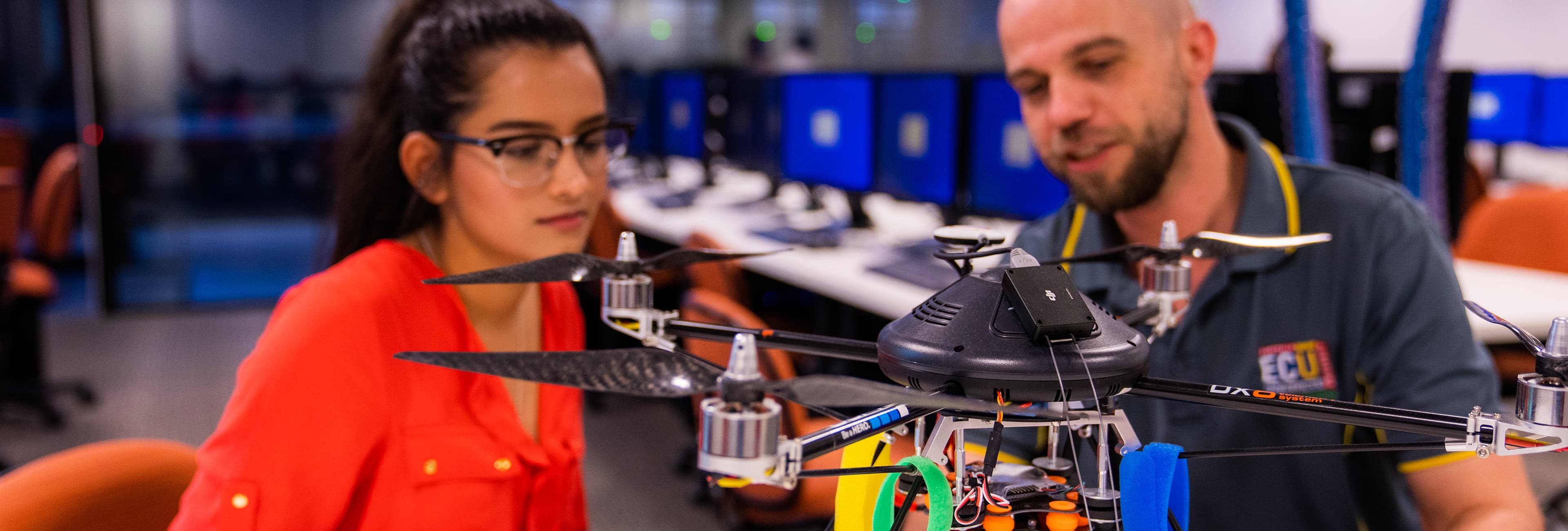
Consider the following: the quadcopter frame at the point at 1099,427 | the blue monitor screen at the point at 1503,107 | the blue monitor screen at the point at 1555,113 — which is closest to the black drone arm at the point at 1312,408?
the quadcopter frame at the point at 1099,427

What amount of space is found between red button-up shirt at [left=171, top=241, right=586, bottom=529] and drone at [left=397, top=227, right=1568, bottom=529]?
0.42 meters

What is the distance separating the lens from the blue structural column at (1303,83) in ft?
6.98

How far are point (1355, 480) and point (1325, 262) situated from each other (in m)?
0.26

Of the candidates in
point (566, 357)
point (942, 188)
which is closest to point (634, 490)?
point (942, 188)

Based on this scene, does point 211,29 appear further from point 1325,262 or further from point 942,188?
point 1325,262

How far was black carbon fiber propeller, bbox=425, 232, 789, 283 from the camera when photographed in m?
0.67

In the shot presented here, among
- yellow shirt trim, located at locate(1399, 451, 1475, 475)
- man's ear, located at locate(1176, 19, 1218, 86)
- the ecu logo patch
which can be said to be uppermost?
man's ear, located at locate(1176, 19, 1218, 86)

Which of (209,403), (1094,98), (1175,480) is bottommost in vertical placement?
(209,403)

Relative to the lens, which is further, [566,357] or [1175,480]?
[1175,480]

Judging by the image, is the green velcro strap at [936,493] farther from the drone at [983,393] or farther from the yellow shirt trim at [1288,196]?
the yellow shirt trim at [1288,196]

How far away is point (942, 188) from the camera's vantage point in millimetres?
3164

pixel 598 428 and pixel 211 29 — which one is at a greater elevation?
pixel 211 29

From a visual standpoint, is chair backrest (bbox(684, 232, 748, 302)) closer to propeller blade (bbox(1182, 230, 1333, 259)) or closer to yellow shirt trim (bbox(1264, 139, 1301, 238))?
yellow shirt trim (bbox(1264, 139, 1301, 238))

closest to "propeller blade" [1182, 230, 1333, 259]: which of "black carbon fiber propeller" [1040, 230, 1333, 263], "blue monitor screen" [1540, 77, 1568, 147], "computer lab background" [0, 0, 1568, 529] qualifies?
"black carbon fiber propeller" [1040, 230, 1333, 263]
